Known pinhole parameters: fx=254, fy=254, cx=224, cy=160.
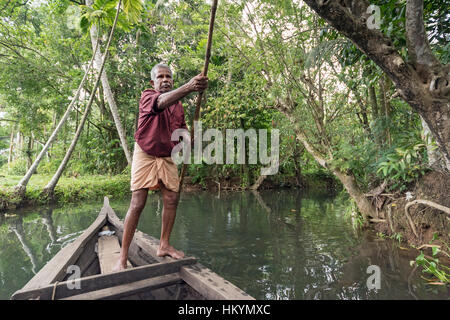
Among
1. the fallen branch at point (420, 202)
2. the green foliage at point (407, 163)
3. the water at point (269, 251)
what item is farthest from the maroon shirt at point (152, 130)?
the fallen branch at point (420, 202)

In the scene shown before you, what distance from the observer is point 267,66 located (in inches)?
229

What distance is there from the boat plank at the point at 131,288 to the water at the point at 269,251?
107 centimetres

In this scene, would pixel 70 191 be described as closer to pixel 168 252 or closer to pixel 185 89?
pixel 168 252

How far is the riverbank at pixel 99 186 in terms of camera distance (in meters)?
6.77

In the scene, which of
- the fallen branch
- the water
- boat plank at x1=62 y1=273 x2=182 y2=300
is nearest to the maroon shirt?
boat plank at x1=62 y1=273 x2=182 y2=300

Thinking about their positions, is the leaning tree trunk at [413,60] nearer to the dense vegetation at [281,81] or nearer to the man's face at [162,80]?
the dense vegetation at [281,81]

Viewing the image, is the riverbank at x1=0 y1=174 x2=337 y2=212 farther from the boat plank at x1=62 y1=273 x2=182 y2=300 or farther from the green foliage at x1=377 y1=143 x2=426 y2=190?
the green foliage at x1=377 y1=143 x2=426 y2=190

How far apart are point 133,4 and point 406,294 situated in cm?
663

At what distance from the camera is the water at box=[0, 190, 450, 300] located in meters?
2.60

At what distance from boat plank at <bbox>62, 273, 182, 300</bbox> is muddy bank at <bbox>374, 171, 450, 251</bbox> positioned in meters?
3.25

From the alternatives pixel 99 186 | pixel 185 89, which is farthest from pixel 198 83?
pixel 99 186

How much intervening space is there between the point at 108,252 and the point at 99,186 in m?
7.02

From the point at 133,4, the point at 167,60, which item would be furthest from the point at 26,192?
the point at 167,60
